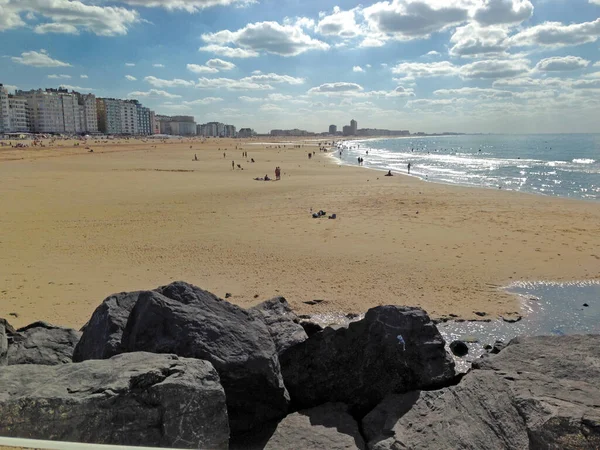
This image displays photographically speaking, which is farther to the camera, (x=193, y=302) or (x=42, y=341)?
(x=42, y=341)

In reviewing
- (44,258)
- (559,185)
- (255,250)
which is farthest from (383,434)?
(559,185)

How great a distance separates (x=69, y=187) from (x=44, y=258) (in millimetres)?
17478

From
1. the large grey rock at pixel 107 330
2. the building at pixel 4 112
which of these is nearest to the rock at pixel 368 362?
the large grey rock at pixel 107 330

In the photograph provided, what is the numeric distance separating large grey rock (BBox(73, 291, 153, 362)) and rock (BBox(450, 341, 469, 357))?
5459 mm

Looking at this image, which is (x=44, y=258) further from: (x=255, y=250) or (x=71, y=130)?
(x=71, y=130)

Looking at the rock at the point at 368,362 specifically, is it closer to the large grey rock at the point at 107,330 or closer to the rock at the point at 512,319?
the large grey rock at the point at 107,330

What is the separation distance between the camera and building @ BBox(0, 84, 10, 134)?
139500 mm

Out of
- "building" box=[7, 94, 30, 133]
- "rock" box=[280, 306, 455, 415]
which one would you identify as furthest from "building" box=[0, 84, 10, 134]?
"rock" box=[280, 306, 455, 415]

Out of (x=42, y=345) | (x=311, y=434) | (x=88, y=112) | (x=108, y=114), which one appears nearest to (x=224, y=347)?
(x=311, y=434)

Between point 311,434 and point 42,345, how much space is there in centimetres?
374

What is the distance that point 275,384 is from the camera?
4793 mm

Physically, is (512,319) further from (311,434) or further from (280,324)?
(311,434)

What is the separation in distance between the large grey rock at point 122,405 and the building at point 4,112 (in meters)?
165

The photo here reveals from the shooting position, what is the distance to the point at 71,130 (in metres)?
166
